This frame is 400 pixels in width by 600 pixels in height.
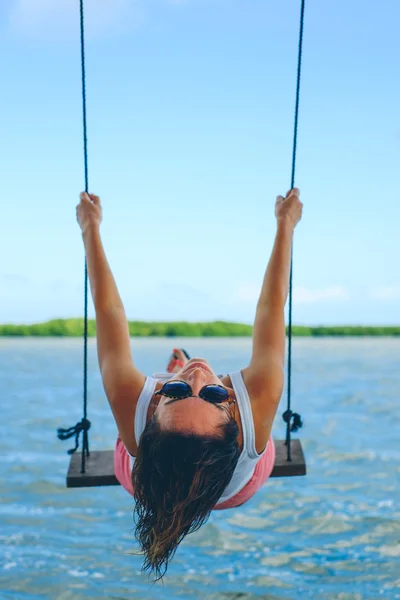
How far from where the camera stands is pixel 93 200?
9.46 ft

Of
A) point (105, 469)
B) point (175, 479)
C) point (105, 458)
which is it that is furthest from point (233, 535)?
point (175, 479)

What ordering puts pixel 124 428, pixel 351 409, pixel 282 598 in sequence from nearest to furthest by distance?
pixel 124 428 < pixel 282 598 < pixel 351 409

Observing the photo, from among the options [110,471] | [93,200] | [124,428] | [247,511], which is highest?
[93,200]

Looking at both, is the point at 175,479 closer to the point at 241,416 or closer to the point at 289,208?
the point at 241,416

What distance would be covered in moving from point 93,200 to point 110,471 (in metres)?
1.09

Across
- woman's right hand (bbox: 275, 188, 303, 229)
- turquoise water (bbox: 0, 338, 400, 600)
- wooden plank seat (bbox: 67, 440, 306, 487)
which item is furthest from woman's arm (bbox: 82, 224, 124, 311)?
turquoise water (bbox: 0, 338, 400, 600)

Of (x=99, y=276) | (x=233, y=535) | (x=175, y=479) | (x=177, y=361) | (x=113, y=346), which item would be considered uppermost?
(x=99, y=276)

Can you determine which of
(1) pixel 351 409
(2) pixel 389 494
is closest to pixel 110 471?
(2) pixel 389 494

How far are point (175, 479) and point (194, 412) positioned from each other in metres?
0.20

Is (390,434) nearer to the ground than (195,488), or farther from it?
nearer to the ground

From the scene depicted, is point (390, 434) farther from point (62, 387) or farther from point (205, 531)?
point (62, 387)

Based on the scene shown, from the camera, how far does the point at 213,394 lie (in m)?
2.24

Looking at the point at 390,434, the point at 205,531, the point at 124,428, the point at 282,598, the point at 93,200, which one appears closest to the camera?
the point at 124,428

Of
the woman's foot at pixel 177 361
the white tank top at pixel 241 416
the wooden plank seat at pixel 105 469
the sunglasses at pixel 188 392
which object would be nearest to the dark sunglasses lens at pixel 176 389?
the sunglasses at pixel 188 392
